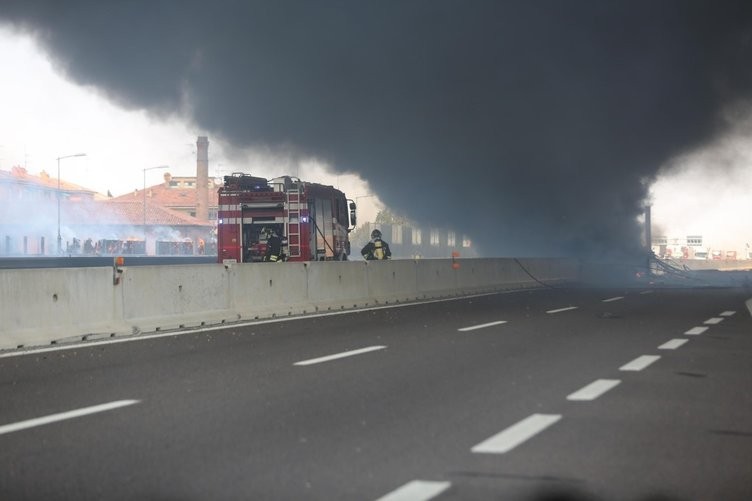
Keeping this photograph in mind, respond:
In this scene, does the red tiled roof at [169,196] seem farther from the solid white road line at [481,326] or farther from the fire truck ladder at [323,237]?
the solid white road line at [481,326]

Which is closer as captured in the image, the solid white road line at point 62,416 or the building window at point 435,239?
the solid white road line at point 62,416

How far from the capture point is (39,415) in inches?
282

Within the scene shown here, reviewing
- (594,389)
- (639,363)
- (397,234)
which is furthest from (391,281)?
(397,234)

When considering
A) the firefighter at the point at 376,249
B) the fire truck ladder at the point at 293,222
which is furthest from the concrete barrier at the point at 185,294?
the fire truck ladder at the point at 293,222

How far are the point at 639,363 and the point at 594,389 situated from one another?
84.5 inches

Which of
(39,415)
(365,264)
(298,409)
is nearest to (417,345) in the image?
(298,409)

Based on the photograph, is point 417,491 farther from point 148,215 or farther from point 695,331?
point 148,215

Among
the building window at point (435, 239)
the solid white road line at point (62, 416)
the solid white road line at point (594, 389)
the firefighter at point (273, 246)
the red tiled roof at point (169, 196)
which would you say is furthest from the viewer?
the red tiled roof at point (169, 196)

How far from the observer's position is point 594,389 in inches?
327

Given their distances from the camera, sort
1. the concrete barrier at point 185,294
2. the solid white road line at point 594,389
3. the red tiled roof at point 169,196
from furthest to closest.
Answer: the red tiled roof at point 169,196 < the concrete barrier at point 185,294 < the solid white road line at point 594,389

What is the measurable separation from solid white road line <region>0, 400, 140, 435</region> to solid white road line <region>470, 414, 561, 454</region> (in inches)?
124

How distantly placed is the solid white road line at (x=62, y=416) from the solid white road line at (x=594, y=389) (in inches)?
145

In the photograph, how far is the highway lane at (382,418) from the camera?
16.4ft

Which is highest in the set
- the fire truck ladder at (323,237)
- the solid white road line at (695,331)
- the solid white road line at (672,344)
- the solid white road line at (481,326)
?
the fire truck ladder at (323,237)
